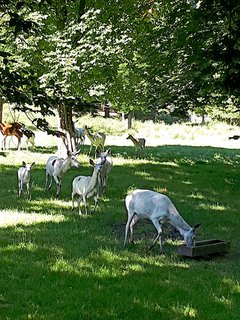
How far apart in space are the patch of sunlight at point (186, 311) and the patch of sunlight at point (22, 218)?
15.3 feet

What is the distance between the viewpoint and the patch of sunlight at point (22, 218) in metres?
10.7

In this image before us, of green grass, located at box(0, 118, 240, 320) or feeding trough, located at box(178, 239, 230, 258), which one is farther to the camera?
feeding trough, located at box(178, 239, 230, 258)

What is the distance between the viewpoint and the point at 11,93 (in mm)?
4926

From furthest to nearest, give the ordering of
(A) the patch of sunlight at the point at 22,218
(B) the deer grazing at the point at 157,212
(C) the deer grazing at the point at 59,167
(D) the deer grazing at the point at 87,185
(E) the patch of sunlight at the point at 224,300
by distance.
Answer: (C) the deer grazing at the point at 59,167, (D) the deer grazing at the point at 87,185, (A) the patch of sunlight at the point at 22,218, (B) the deer grazing at the point at 157,212, (E) the patch of sunlight at the point at 224,300

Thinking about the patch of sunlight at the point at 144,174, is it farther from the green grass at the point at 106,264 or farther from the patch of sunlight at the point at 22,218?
the patch of sunlight at the point at 22,218

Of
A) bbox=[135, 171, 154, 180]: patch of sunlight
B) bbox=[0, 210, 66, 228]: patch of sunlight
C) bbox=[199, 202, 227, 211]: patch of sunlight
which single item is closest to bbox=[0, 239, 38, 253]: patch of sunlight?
bbox=[0, 210, 66, 228]: patch of sunlight

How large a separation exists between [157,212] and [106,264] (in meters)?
1.42

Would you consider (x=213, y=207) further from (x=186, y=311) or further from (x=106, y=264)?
(x=186, y=311)

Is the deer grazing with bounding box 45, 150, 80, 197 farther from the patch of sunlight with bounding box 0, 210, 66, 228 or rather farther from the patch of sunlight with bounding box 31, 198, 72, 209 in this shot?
the patch of sunlight with bounding box 0, 210, 66, 228

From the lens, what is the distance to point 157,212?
916 centimetres

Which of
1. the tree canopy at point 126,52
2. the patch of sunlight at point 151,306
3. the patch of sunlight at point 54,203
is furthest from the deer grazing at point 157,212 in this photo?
the tree canopy at point 126,52

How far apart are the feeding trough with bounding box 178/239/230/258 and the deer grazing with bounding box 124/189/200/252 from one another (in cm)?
14

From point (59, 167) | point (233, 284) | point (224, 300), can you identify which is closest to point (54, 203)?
point (59, 167)

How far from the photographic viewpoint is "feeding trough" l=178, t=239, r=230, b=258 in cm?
882
